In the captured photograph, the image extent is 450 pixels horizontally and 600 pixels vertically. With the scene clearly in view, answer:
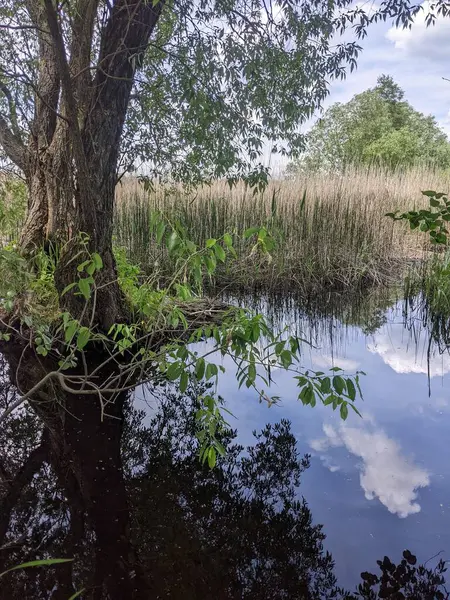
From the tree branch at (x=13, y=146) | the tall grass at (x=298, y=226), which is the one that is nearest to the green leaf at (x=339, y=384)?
the tree branch at (x=13, y=146)

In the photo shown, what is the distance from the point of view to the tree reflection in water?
1426 millimetres

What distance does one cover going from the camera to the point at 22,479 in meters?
1.94

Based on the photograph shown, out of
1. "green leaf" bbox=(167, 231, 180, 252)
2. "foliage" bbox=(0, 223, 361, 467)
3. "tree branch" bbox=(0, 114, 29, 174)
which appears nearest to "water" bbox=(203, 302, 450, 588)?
"foliage" bbox=(0, 223, 361, 467)

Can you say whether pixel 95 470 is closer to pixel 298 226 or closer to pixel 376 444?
pixel 376 444

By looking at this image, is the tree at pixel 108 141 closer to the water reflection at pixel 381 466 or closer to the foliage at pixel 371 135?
the water reflection at pixel 381 466

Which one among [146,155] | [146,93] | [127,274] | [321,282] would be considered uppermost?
[146,93]

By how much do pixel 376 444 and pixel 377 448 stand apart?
31 mm

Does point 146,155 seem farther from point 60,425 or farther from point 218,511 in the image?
point 218,511

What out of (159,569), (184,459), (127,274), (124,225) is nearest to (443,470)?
(184,459)

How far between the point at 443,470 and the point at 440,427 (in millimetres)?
389

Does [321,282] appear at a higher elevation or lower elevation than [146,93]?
lower

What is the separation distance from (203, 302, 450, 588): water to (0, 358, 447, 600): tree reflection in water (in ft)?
0.24

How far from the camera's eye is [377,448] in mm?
2240

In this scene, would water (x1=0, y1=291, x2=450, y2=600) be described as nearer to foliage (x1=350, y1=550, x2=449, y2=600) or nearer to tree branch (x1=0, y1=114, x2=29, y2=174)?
foliage (x1=350, y1=550, x2=449, y2=600)
